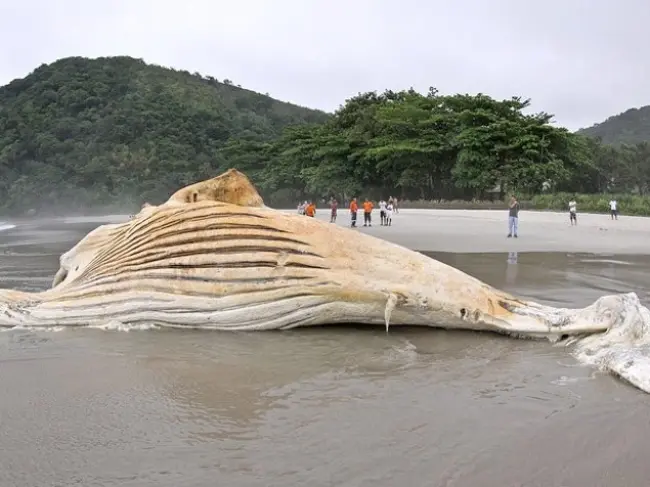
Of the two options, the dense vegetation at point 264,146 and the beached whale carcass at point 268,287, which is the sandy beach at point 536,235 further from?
the beached whale carcass at point 268,287

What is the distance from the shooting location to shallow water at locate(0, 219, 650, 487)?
2271mm

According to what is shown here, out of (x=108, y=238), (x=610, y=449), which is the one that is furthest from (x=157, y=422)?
(x=108, y=238)

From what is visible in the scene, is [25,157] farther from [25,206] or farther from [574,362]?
[574,362]

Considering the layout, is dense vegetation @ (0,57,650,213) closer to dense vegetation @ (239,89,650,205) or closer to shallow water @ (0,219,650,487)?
dense vegetation @ (239,89,650,205)

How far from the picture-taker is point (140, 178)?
8500cm

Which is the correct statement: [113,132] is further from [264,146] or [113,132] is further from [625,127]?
[625,127]

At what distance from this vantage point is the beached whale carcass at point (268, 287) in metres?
4.31

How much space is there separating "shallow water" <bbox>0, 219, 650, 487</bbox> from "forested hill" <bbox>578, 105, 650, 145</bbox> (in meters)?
119

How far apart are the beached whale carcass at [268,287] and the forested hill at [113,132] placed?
70015 millimetres

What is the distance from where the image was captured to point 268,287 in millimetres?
4391

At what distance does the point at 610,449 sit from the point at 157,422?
2022 mm

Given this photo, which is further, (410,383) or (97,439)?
(410,383)

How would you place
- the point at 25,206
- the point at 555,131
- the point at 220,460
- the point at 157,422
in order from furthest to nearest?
the point at 25,206 < the point at 555,131 < the point at 157,422 < the point at 220,460

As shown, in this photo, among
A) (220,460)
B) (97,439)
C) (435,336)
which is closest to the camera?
(220,460)
